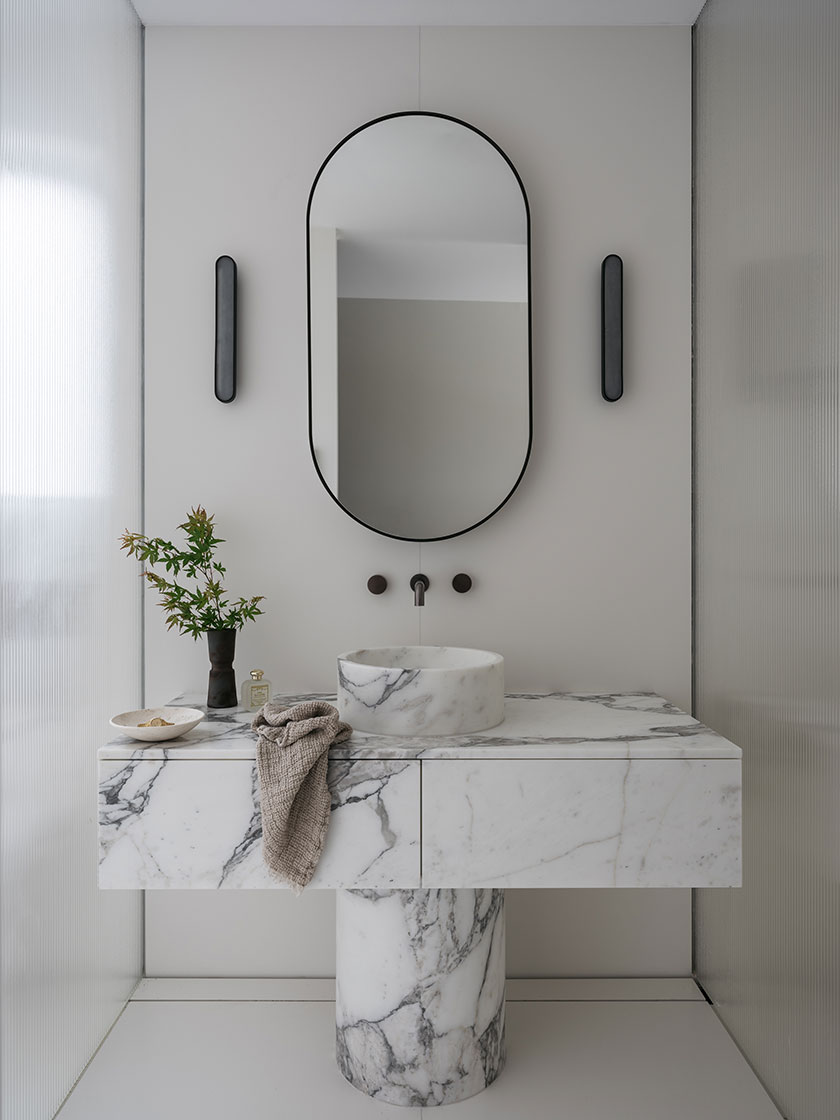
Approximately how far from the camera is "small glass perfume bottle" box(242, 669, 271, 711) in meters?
1.97

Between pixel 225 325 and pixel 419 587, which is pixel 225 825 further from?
pixel 225 325

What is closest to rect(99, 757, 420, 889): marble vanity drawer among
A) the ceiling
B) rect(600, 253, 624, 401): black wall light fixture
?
rect(600, 253, 624, 401): black wall light fixture

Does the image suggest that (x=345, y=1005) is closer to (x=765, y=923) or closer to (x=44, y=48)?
(x=765, y=923)

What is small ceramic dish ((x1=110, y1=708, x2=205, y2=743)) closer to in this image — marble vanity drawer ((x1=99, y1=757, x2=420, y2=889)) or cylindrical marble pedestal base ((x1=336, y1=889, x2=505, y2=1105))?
marble vanity drawer ((x1=99, y1=757, x2=420, y2=889))

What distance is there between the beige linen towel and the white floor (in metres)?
0.58

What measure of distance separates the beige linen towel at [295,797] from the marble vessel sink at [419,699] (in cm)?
13

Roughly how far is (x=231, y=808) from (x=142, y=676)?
28.1 inches

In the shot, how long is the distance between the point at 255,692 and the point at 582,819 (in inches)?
30.3

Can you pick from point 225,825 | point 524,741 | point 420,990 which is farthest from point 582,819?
point 225,825

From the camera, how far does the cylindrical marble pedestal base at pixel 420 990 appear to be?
1.75 m

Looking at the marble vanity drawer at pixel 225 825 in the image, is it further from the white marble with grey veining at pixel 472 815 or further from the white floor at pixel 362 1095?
the white floor at pixel 362 1095

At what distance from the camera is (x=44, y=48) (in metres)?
1.66

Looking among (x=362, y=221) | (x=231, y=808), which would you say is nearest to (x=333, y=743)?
(x=231, y=808)

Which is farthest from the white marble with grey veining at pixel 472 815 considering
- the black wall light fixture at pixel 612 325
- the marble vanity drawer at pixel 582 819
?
the black wall light fixture at pixel 612 325
